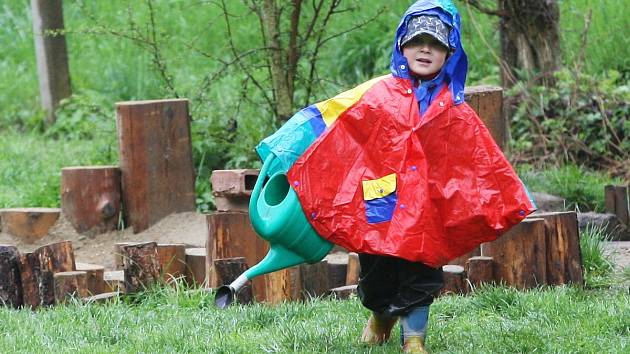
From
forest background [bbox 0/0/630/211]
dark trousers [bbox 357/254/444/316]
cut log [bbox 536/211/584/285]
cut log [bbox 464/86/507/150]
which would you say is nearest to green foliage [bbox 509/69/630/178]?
forest background [bbox 0/0/630/211]

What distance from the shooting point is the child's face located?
186 inches

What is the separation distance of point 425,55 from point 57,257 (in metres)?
2.71

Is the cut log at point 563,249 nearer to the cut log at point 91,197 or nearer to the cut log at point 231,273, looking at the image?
the cut log at point 231,273

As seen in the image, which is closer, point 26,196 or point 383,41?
point 26,196

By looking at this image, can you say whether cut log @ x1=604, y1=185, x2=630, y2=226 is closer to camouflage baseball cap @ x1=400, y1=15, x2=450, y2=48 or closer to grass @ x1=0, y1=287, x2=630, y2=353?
grass @ x1=0, y1=287, x2=630, y2=353

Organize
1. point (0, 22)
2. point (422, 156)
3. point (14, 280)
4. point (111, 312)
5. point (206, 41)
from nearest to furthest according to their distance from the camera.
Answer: point (422, 156)
point (111, 312)
point (14, 280)
point (206, 41)
point (0, 22)

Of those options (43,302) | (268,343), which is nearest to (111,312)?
(43,302)

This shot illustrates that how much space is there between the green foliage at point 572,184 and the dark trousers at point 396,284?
368 centimetres

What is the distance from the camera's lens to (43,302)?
20.0 ft

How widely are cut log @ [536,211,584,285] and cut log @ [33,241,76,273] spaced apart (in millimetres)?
2629

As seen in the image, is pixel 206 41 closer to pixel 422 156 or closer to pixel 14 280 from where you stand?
pixel 14 280

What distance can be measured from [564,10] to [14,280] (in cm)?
793

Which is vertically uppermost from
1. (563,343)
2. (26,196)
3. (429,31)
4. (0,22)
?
(0,22)

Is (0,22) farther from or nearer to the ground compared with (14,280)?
farther from the ground
